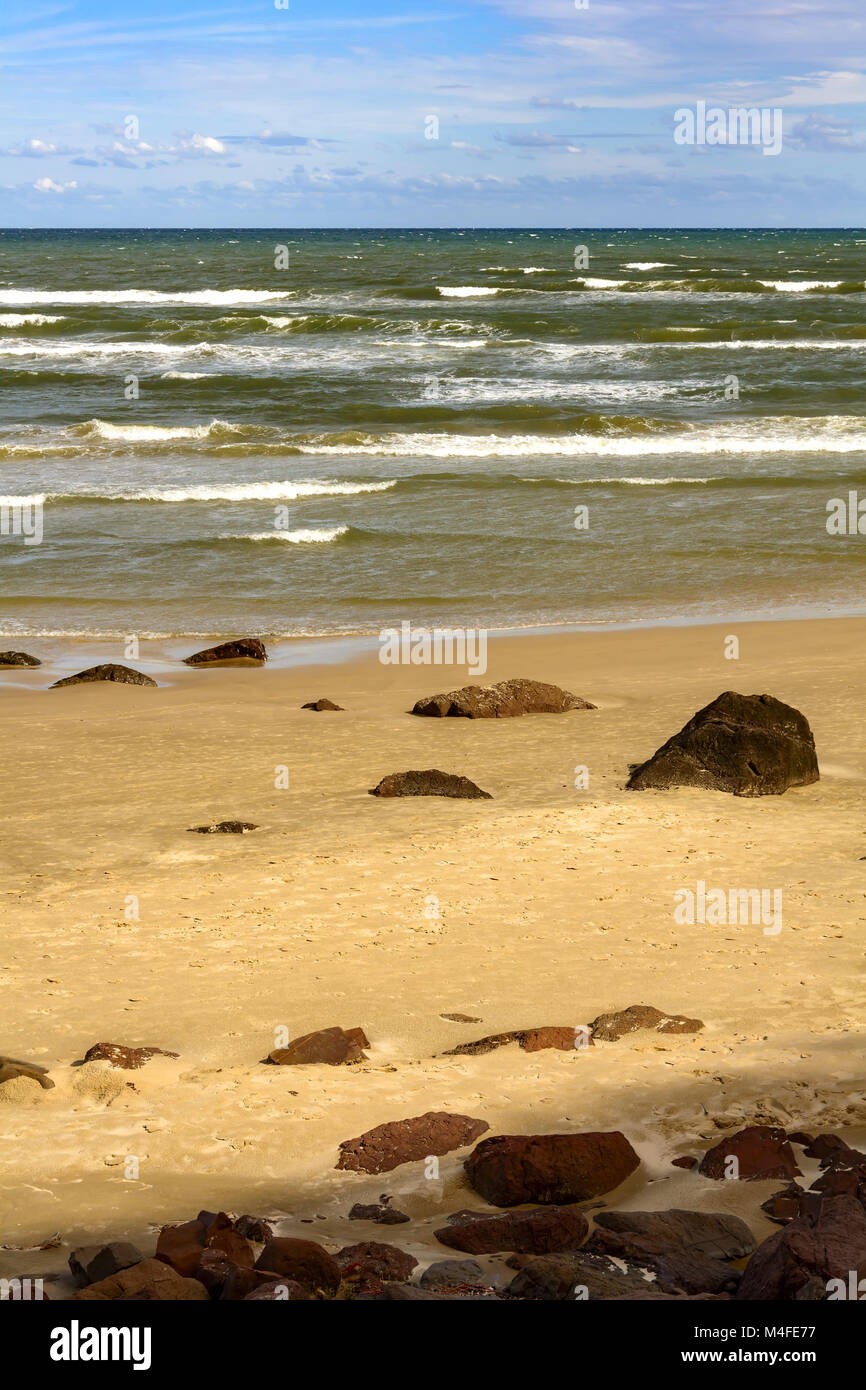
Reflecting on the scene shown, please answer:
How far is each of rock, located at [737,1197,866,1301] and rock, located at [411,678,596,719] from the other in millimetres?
7259

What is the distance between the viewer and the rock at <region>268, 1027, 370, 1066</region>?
5289mm

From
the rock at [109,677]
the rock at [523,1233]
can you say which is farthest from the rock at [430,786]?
the rock at [523,1233]

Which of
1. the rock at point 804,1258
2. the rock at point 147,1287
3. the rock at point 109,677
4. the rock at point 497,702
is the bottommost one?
the rock at point 147,1287

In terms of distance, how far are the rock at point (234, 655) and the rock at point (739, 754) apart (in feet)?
15.5

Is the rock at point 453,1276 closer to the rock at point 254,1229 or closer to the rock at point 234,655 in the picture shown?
the rock at point 254,1229

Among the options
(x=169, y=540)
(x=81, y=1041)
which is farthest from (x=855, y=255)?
(x=81, y=1041)

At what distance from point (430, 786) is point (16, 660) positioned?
18.1 feet

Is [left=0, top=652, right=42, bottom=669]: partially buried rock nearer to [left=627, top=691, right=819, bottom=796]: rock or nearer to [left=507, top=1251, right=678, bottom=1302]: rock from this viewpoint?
[left=627, top=691, right=819, bottom=796]: rock

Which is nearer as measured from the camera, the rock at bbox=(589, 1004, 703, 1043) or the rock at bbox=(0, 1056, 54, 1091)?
the rock at bbox=(0, 1056, 54, 1091)

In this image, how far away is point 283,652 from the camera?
43.9ft

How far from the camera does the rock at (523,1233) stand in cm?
399

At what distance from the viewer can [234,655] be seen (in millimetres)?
12711

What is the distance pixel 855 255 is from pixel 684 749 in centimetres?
8850

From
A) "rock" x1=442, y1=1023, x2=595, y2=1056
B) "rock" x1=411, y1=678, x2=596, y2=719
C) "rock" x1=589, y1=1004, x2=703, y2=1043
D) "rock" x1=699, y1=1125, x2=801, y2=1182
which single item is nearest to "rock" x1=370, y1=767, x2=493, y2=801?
"rock" x1=411, y1=678, x2=596, y2=719
